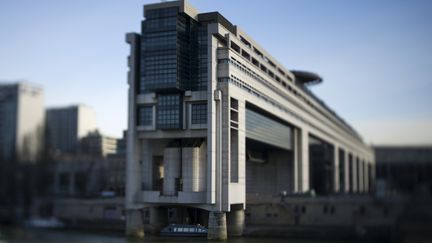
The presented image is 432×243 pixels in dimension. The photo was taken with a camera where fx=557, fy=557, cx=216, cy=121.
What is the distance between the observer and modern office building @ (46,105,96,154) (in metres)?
75.8

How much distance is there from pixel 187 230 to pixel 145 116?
19.9 metres

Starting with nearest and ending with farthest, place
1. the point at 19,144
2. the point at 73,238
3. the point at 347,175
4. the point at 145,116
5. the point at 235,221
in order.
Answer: the point at 19,144, the point at 73,238, the point at 145,116, the point at 235,221, the point at 347,175

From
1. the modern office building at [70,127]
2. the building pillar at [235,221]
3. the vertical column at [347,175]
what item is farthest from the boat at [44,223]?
the vertical column at [347,175]

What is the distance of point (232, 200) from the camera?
3524 inches

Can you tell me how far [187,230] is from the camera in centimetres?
8856

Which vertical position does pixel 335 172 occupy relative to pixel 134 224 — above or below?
above

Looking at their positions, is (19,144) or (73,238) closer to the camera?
(19,144)

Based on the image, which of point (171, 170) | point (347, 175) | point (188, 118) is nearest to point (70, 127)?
point (171, 170)

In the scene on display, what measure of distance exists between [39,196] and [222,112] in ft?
110

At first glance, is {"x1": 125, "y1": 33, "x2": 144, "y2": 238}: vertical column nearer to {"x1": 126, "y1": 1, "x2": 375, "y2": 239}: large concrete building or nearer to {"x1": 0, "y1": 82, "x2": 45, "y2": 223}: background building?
{"x1": 126, "y1": 1, "x2": 375, "y2": 239}: large concrete building

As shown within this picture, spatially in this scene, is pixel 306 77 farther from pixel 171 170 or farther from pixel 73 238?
pixel 73 238

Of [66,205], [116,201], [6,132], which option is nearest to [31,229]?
[6,132]

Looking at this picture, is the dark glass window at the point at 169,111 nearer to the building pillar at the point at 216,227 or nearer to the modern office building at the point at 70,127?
the modern office building at the point at 70,127

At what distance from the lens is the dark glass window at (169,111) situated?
292 ft
